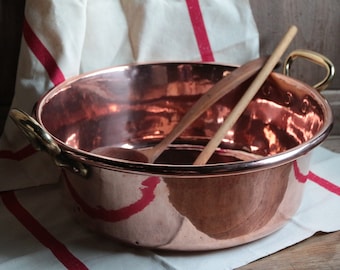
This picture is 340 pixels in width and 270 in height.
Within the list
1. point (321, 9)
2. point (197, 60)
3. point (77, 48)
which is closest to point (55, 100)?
point (77, 48)

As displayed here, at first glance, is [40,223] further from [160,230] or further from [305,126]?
[305,126]

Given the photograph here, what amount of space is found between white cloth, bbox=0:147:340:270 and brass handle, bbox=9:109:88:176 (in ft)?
0.24

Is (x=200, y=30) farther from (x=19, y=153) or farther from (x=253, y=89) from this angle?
(x=19, y=153)

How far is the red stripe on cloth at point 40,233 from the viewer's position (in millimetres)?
464

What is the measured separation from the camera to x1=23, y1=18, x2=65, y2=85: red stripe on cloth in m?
0.56

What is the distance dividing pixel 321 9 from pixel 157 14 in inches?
7.0

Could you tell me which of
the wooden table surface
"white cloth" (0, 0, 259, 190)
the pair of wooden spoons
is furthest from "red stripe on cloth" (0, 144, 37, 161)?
the wooden table surface

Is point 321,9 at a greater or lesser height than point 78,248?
greater

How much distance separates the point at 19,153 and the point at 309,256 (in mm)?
274

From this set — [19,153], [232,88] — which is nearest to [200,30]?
[232,88]

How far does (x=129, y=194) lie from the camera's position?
43cm

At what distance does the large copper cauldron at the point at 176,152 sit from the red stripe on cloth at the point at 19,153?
1.4 inches

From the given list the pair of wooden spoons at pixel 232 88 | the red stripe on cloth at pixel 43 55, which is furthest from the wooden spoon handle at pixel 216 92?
the red stripe on cloth at pixel 43 55

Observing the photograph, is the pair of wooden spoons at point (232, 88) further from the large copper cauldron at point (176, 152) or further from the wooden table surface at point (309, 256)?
the wooden table surface at point (309, 256)
